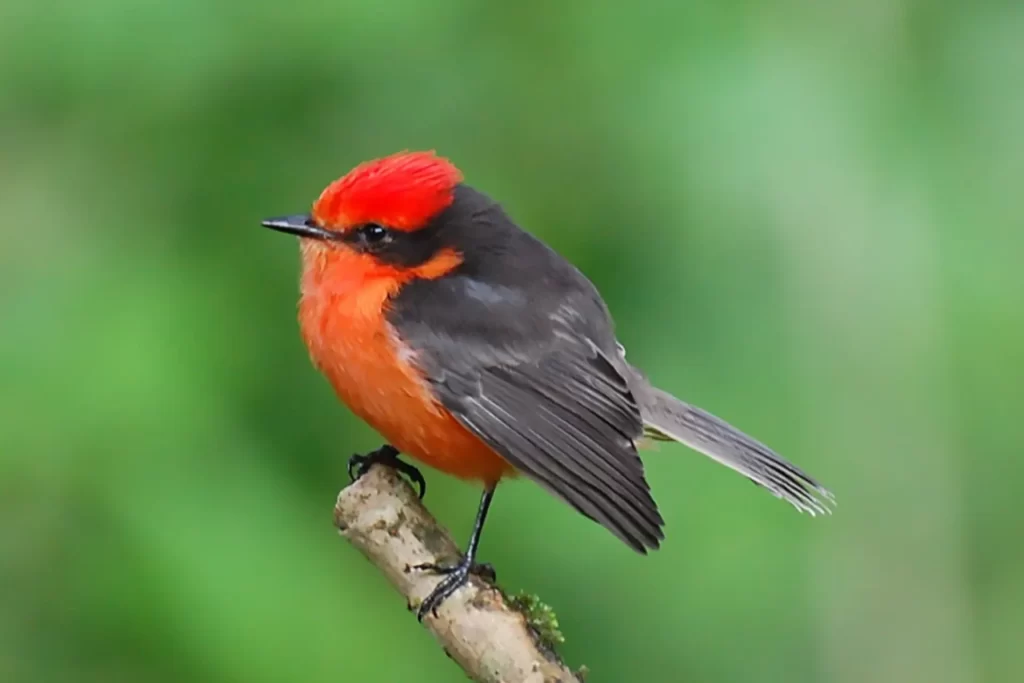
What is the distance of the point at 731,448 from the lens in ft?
9.13

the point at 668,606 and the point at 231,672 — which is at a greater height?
the point at 668,606

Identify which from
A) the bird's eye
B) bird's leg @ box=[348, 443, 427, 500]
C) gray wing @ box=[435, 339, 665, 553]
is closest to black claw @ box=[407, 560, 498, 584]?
gray wing @ box=[435, 339, 665, 553]

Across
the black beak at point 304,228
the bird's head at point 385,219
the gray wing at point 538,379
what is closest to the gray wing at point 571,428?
the gray wing at point 538,379

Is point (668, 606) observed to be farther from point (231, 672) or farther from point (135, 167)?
point (135, 167)

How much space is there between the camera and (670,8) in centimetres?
279

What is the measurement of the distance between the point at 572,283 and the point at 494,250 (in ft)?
0.62

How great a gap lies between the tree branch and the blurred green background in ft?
1.63

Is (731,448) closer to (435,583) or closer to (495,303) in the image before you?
(495,303)

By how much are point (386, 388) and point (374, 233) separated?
37 cm

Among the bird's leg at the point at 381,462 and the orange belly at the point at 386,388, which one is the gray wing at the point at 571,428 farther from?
the bird's leg at the point at 381,462

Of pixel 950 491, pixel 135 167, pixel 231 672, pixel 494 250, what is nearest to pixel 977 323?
pixel 950 491

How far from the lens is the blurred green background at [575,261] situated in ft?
8.75

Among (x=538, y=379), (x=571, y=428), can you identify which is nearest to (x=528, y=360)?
(x=538, y=379)

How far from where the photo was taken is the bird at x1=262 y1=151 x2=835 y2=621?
2.50m
